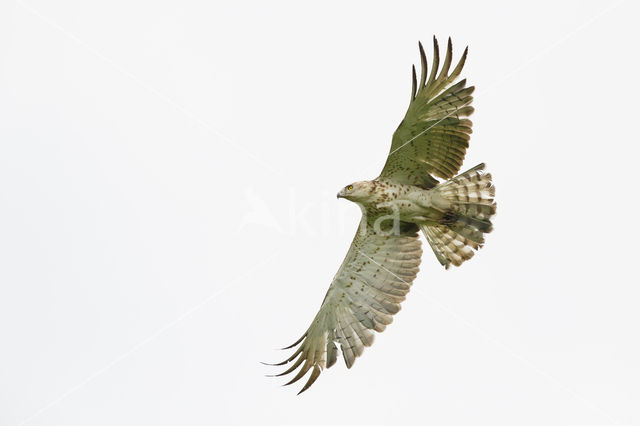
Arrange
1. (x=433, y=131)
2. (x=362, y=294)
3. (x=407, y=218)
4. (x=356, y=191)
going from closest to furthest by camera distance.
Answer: (x=433, y=131) < (x=356, y=191) < (x=407, y=218) < (x=362, y=294)

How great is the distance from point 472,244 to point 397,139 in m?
1.83

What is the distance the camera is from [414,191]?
12.2m

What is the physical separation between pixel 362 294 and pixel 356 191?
5.48 feet

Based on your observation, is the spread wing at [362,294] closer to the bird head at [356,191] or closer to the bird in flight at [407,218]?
the bird in flight at [407,218]

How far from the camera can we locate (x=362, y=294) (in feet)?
42.7

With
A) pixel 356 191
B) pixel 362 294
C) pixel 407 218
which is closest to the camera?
pixel 356 191

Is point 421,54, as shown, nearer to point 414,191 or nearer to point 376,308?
point 414,191

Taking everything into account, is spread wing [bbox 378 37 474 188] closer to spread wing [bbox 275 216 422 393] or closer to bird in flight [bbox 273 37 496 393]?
bird in flight [bbox 273 37 496 393]

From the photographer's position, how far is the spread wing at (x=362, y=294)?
12734 mm

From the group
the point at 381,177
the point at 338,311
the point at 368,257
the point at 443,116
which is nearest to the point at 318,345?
the point at 338,311

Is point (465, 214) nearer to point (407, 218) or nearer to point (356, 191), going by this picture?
point (407, 218)

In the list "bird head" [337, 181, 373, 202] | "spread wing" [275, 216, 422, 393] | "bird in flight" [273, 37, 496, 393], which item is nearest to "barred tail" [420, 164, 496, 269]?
"bird in flight" [273, 37, 496, 393]

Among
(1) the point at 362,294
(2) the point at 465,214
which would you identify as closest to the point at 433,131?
(2) the point at 465,214

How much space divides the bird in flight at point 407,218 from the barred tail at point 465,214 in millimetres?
13
